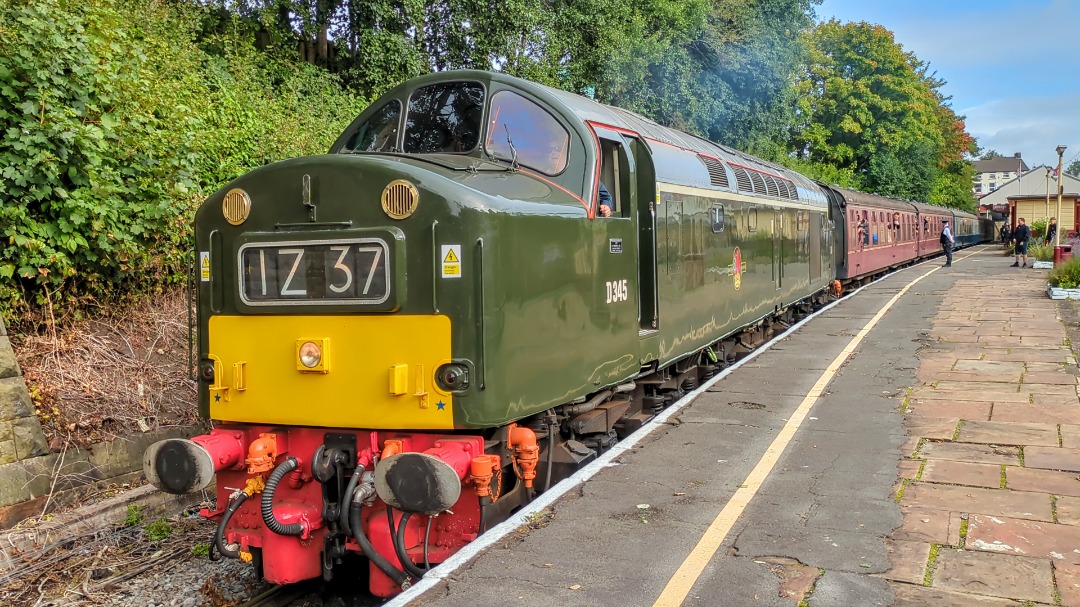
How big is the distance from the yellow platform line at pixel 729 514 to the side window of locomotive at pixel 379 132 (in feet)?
10.7

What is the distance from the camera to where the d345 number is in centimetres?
595

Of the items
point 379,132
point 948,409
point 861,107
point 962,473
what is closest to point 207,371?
point 379,132

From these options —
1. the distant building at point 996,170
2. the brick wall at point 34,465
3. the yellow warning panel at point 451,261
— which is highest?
the distant building at point 996,170

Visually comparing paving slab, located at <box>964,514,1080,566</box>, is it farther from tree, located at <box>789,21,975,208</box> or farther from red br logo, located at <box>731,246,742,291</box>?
tree, located at <box>789,21,975,208</box>

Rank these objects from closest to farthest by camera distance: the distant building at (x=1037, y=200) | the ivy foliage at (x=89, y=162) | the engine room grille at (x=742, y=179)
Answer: the ivy foliage at (x=89, y=162) → the engine room grille at (x=742, y=179) → the distant building at (x=1037, y=200)

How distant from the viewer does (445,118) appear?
562 cm

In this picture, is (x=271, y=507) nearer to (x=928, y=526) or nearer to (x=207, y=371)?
(x=207, y=371)

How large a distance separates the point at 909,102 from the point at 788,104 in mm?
25363

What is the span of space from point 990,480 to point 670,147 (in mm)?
3775

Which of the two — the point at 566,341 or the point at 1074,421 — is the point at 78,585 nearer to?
the point at 566,341

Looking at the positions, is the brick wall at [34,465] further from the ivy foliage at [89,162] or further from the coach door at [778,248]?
the coach door at [778,248]

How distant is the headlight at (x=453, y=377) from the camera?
4469mm

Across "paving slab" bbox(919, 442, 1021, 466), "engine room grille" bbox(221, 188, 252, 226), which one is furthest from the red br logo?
"engine room grille" bbox(221, 188, 252, 226)

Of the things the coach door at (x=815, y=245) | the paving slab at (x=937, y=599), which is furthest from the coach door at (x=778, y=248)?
the paving slab at (x=937, y=599)
